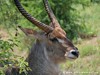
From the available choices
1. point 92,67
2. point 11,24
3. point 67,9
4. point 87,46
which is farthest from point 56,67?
point 67,9

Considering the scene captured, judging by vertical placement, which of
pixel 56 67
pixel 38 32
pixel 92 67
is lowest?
pixel 92 67

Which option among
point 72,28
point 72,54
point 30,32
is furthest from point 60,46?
point 72,28

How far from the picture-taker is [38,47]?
708 centimetres

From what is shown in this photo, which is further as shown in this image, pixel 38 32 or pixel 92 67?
pixel 92 67

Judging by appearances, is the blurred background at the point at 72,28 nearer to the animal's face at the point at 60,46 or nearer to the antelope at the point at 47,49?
the antelope at the point at 47,49

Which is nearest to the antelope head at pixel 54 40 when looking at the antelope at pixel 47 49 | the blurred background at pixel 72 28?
the antelope at pixel 47 49

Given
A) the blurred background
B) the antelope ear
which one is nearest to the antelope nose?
the antelope ear

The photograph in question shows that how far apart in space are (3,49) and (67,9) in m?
5.37

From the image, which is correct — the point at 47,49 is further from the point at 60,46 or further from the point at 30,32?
the point at 30,32

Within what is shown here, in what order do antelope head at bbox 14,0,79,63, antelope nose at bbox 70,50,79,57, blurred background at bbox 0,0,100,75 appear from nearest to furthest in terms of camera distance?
antelope nose at bbox 70,50,79,57
antelope head at bbox 14,0,79,63
blurred background at bbox 0,0,100,75

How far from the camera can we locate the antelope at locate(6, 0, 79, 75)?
6.77 meters

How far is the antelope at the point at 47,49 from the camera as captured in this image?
6.77m

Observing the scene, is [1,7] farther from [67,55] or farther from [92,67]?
[92,67]

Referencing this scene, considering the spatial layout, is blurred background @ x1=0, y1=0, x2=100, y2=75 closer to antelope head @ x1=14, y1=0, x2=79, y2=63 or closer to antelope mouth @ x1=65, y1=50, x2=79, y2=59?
antelope head @ x1=14, y1=0, x2=79, y2=63
